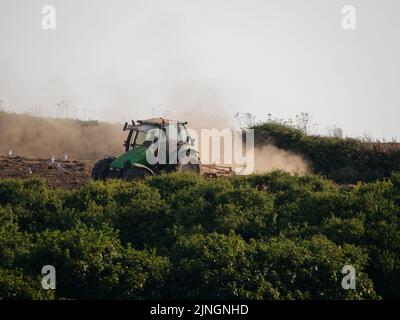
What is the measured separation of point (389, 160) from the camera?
29078 mm

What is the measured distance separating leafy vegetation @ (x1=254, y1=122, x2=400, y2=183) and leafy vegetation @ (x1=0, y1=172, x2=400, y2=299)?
27.9 ft

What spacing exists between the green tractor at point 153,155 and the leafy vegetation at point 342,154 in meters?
8.15

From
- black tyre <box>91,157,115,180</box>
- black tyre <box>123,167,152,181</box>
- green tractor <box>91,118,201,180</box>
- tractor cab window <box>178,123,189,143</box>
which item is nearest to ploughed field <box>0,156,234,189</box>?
black tyre <box>91,157,115,180</box>

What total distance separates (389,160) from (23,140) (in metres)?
22.9

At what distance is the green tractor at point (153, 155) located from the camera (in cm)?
2191

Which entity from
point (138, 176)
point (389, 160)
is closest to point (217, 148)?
point (389, 160)

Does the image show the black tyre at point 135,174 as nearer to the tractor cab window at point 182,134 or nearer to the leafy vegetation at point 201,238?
the leafy vegetation at point 201,238

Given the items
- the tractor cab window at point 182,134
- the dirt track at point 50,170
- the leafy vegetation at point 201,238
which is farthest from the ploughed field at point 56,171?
the leafy vegetation at point 201,238

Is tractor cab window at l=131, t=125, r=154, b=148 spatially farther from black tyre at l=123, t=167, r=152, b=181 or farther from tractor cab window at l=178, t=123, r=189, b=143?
black tyre at l=123, t=167, r=152, b=181

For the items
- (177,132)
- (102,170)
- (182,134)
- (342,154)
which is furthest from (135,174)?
(342,154)

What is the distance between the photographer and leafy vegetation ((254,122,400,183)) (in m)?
28.5

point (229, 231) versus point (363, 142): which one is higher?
point (363, 142)
